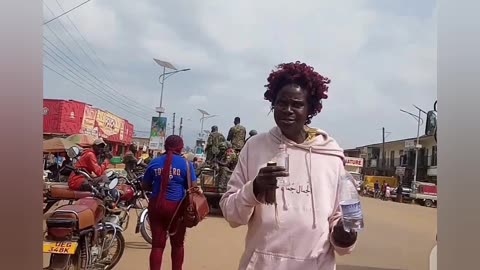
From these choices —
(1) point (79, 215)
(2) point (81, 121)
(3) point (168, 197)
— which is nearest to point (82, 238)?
(1) point (79, 215)

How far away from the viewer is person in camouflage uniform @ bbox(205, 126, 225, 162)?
31.8ft

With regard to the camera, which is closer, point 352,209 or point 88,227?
point 352,209

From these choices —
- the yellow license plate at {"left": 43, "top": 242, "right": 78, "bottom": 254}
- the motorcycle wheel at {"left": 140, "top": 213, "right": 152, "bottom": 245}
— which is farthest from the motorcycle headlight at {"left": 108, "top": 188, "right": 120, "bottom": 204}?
the yellow license plate at {"left": 43, "top": 242, "right": 78, "bottom": 254}

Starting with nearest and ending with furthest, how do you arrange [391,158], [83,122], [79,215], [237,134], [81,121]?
[79,215]
[237,134]
[81,121]
[83,122]
[391,158]

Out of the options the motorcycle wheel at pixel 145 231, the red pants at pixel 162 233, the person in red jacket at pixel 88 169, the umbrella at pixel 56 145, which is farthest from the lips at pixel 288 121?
the umbrella at pixel 56 145

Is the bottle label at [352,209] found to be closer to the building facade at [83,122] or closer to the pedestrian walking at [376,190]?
the building facade at [83,122]

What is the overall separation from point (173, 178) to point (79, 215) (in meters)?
0.94

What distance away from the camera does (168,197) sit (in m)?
4.45

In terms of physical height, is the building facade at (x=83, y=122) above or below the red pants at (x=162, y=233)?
above

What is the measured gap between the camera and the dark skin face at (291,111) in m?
1.75

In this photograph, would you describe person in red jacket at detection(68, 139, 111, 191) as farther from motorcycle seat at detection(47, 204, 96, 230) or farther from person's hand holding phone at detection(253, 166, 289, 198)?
person's hand holding phone at detection(253, 166, 289, 198)

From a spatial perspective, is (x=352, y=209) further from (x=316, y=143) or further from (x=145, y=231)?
(x=145, y=231)

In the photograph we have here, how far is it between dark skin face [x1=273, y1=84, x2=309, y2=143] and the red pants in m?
2.84
